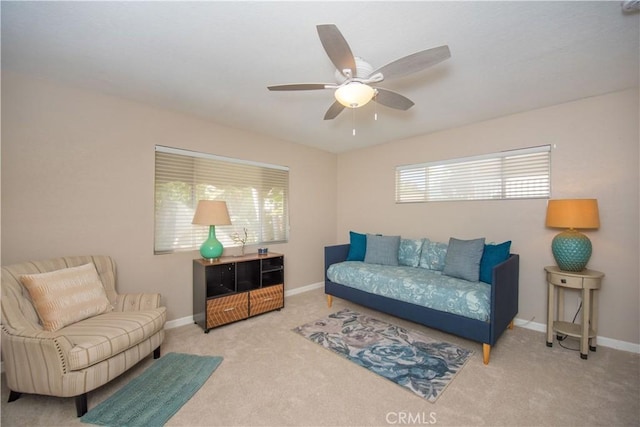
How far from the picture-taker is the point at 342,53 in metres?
1.43

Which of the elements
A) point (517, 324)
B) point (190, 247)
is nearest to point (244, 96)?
point (190, 247)

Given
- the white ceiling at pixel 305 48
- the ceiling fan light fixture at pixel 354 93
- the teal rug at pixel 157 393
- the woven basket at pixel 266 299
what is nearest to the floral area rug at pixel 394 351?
the woven basket at pixel 266 299

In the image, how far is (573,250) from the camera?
2396 mm

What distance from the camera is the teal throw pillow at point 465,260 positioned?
2.73 meters

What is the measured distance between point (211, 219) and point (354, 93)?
2.00m

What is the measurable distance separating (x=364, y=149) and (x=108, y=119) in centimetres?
346

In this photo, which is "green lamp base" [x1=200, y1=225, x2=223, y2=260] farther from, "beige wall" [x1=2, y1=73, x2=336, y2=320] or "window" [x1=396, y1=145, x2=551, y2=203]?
"window" [x1=396, y1=145, x2=551, y2=203]

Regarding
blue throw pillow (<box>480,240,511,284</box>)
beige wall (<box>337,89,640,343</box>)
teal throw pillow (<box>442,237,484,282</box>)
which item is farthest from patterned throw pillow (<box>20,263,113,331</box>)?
beige wall (<box>337,89,640,343</box>)

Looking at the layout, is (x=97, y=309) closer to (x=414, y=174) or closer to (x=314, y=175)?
(x=314, y=175)

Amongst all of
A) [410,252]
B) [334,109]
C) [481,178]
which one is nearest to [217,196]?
[334,109]

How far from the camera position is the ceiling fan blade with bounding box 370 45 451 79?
1.44 meters

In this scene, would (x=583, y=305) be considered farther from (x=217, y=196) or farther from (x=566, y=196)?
(x=217, y=196)

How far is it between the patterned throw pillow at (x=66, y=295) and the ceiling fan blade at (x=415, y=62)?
2.67 meters

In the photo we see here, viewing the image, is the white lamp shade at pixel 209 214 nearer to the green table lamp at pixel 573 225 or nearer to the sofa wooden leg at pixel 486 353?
the sofa wooden leg at pixel 486 353
